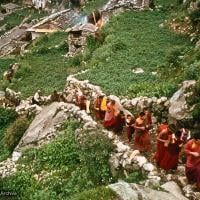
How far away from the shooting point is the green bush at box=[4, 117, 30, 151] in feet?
79.0

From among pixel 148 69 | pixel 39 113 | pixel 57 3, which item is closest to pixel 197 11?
pixel 148 69

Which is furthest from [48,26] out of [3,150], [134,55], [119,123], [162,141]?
[162,141]

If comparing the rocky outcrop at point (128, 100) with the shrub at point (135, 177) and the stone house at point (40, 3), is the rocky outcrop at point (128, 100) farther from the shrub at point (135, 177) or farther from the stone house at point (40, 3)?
the stone house at point (40, 3)

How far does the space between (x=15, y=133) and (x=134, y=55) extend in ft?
26.0

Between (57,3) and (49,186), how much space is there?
52989mm

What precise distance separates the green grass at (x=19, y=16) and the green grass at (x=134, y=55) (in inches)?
1296

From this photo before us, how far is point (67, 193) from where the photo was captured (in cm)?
1873

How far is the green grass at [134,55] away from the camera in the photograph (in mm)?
24078

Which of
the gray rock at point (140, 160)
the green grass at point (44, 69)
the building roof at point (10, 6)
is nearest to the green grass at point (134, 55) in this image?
the green grass at point (44, 69)

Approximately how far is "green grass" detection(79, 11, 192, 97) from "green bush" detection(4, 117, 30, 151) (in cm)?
369

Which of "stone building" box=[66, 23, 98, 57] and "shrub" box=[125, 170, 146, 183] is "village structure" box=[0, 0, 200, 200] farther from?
"stone building" box=[66, 23, 98, 57]

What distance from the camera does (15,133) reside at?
964 inches

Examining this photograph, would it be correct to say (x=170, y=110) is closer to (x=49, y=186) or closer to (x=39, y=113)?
(x=49, y=186)

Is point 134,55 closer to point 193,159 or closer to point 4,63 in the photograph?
point 193,159
